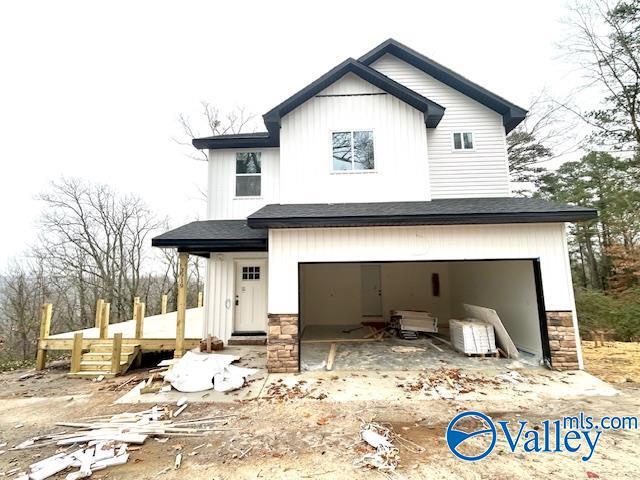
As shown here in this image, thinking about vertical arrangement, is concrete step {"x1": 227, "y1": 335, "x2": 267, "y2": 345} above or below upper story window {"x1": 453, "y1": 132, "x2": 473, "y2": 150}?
below

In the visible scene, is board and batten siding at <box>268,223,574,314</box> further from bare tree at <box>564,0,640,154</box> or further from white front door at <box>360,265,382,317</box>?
bare tree at <box>564,0,640,154</box>

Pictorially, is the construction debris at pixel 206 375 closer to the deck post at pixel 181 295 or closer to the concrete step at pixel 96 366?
the deck post at pixel 181 295

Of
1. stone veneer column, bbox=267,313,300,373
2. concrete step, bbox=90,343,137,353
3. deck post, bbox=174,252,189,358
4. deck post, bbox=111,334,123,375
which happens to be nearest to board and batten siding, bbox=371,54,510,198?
stone veneer column, bbox=267,313,300,373

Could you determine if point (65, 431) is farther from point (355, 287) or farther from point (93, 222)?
point (93, 222)

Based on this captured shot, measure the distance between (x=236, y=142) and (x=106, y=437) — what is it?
750 cm

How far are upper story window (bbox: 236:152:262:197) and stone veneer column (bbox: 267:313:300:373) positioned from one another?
444cm

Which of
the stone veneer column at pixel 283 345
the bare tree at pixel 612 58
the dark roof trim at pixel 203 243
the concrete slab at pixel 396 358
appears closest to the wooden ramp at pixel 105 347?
the dark roof trim at pixel 203 243

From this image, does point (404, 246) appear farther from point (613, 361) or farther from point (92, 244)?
point (92, 244)

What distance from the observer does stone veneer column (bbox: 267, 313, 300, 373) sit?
578 cm

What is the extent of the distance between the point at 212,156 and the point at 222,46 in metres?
13.6

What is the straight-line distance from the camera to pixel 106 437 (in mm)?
3562

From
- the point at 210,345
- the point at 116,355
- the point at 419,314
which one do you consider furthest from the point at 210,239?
the point at 419,314

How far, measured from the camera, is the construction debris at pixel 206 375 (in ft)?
17.0

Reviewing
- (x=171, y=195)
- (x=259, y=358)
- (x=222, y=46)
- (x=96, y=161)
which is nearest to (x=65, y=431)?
(x=259, y=358)
